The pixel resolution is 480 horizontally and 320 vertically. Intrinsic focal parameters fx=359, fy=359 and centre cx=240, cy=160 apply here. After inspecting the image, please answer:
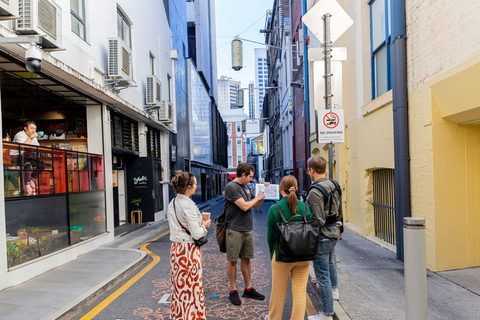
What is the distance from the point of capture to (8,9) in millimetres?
4711

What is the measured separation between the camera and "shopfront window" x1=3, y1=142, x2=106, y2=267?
235 inches

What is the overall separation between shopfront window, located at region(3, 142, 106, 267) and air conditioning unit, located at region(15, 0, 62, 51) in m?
1.84

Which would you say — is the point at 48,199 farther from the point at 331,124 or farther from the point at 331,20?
the point at 331,20

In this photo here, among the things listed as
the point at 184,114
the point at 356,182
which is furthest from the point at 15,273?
the point at 184,114

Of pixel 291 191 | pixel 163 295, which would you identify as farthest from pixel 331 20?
pixel 163 295

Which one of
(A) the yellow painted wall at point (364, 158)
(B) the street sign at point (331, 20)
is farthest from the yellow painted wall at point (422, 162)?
(B) the street sign at point (331, 20)

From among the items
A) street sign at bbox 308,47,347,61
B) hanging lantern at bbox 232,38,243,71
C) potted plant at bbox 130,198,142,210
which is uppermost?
hanging lantern at bbox 232,38,243,71

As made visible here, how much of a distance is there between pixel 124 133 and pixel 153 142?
12.7ft

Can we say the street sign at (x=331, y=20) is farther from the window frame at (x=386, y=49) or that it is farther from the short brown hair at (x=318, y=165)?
the short brown hair at (x=318, y=165)

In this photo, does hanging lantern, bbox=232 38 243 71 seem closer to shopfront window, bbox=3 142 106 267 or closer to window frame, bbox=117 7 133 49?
window frame, bbox=117 7 133 49

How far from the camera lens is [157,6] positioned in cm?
1675

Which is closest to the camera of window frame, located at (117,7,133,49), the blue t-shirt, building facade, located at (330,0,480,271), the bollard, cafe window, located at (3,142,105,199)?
the bollard

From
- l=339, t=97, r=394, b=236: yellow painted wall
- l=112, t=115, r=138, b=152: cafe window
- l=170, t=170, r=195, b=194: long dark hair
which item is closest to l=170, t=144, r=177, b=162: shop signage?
l=112, t=115, r=138, b=152: cafe window

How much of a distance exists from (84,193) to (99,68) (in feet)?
10.7
